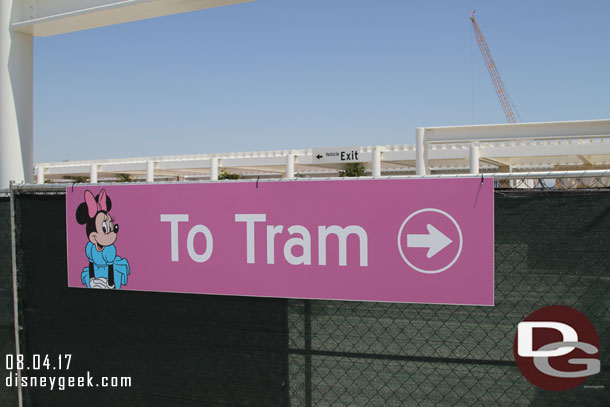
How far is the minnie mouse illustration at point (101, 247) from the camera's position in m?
3.99

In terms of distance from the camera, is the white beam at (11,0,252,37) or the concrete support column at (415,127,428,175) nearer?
the white beam at (11,0,252,37)

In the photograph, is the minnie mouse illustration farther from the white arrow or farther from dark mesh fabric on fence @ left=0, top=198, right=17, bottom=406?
the white arrow

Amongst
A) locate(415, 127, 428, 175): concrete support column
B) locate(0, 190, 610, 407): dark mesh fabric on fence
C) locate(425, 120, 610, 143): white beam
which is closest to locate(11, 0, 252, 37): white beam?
locate(0, 190, 610, 407): dark mesh fabric on fence

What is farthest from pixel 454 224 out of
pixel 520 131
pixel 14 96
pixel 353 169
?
pixel 353 169

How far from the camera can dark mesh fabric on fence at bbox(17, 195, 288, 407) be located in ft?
11.9

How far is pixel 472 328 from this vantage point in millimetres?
3193

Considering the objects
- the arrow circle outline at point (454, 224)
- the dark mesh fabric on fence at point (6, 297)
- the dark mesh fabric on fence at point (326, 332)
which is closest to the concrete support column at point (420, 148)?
the dark mesh fabric on fence at point (6, 297)

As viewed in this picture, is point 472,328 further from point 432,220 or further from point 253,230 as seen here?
point 253,230

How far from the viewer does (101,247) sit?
13.2ft

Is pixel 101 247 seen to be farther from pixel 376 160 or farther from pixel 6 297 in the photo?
pixel 376 160

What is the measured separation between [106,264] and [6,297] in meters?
1.09

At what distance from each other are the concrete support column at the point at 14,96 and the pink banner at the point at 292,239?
506 cm

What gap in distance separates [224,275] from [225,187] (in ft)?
1.91

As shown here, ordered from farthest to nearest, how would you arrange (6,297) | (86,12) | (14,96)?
(14,96) → (86,12) → (6,297)
